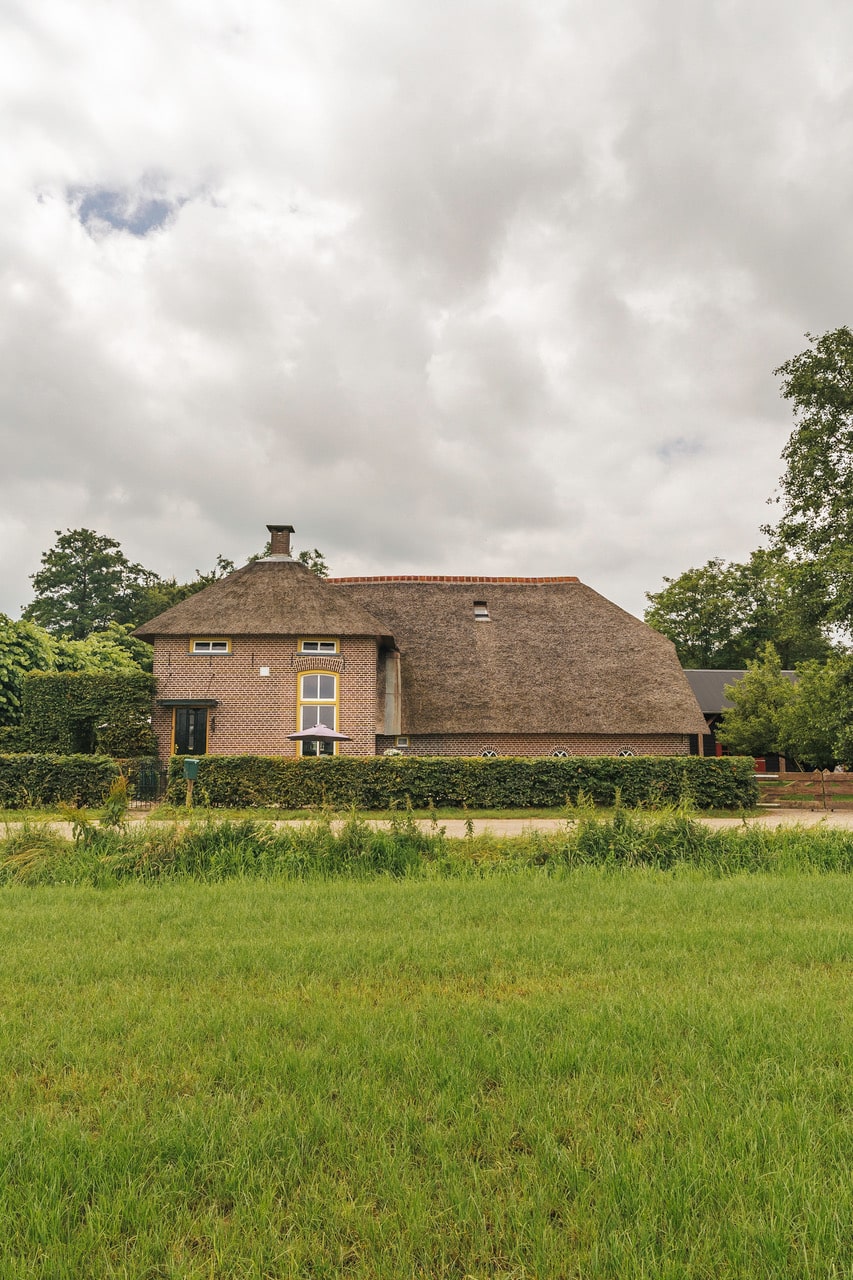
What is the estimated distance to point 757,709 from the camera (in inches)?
1315

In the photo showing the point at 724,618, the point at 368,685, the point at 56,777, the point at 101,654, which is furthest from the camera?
the point at 724,618

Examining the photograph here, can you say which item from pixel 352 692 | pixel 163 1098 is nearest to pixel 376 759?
pixel 352 692

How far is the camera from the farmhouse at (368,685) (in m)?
27.8

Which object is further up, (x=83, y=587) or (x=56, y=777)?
(x=83, y=587)

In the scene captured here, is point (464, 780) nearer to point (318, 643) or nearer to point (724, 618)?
point (318, 643)

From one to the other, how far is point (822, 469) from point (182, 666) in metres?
22.6

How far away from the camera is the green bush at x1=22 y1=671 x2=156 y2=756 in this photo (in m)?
25.6

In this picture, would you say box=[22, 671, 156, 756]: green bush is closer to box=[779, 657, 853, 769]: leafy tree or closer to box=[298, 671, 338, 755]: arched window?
box=[298, 671, 338, 755]: arched window

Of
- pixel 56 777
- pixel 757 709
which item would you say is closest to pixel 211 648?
pixel 56 777

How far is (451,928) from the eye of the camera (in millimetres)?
6266

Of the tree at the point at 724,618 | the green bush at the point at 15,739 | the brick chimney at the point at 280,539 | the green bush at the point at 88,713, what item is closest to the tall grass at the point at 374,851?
the green bush at the point at 88,713

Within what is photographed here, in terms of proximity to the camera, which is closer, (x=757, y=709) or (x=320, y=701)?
(x=320, y=701)

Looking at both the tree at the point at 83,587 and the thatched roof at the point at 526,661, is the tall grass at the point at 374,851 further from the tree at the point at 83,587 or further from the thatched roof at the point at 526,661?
the tree at the point at 83,587

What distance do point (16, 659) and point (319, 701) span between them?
10.8m
